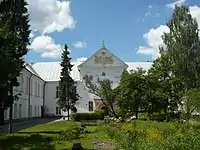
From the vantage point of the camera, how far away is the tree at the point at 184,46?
48156mm

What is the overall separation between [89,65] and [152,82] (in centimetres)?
2770

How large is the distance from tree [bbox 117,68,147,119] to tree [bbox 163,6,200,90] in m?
9.15

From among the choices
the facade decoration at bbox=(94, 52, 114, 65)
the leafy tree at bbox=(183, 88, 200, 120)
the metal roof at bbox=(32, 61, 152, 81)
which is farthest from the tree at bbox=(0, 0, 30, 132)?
the metal roof at bbox=(32, 61, 152, 81)

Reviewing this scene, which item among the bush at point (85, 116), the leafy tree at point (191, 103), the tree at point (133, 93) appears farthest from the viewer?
the bush at point (85, 116)

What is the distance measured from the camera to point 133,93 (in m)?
37.8

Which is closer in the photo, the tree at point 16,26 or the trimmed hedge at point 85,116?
the tree at point 16,26

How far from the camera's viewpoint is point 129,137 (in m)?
14.2

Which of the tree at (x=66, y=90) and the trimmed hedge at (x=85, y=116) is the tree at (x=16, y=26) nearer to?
the trimmed hedge at (x=85, y=116)

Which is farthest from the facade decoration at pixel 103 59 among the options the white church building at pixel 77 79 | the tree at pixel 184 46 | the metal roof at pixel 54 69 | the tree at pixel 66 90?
the tree at pixel 184 46

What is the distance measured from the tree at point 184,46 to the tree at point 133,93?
915 centimetres

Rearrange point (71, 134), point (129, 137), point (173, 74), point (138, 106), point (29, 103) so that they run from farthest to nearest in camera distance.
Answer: point (29, 103) → point (173, 74) → point (138, 106) → point (71, 134) → point (129, 137)

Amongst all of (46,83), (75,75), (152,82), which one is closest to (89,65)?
(75,75)

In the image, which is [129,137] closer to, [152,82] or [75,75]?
[152,82]

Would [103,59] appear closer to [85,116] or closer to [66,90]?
[66,90]
